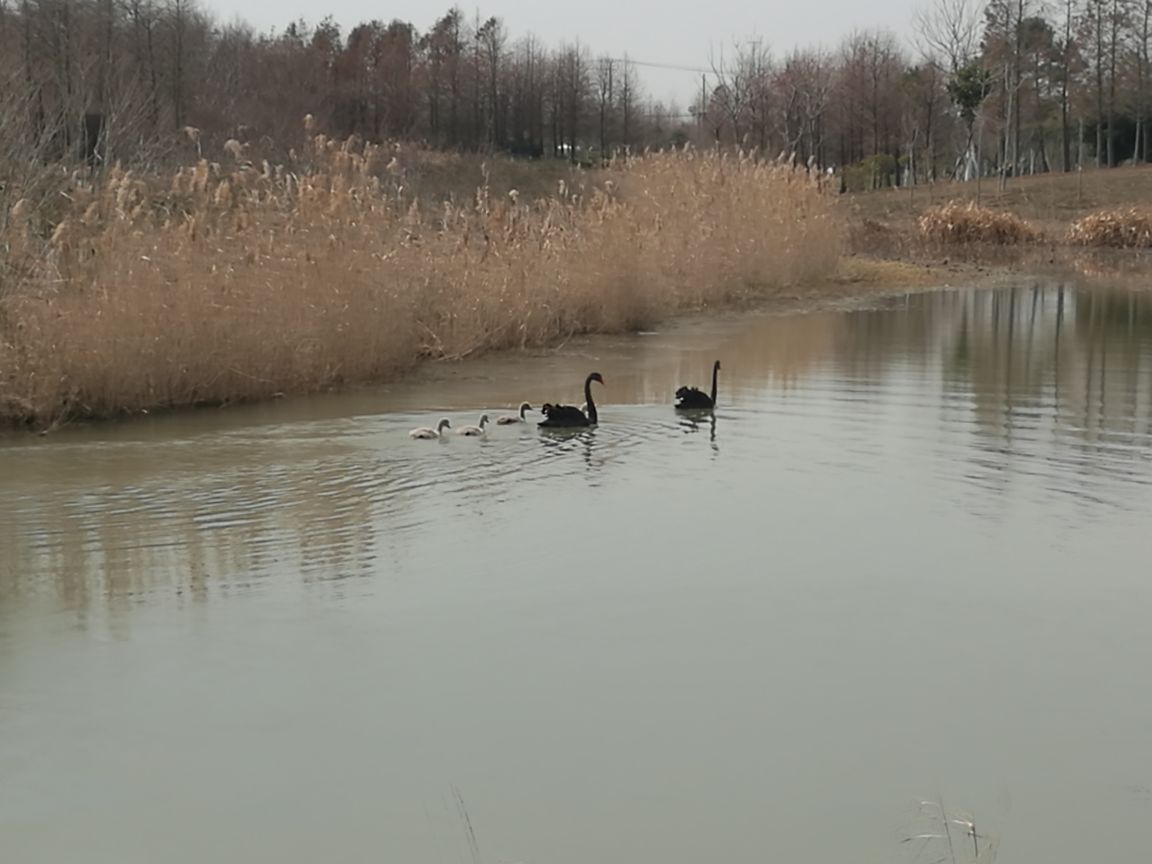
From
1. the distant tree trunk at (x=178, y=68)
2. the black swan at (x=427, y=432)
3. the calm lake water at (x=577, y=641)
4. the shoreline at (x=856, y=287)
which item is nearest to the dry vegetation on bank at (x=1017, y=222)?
the shoreline at (x=856, y=287)

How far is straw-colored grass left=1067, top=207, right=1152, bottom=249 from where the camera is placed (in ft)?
108

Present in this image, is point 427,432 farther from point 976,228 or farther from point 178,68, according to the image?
point 178,68

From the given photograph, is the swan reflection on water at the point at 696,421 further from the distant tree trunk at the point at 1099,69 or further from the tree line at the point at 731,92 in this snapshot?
the distant tree trunk at the point at 1099,69

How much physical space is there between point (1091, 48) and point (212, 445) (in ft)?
164

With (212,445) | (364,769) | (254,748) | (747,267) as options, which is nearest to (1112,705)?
(364,769)

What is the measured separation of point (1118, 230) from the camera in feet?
109

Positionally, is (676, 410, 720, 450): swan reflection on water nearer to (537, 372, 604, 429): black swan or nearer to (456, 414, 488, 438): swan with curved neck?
(537, 372, 604, 429): black swan

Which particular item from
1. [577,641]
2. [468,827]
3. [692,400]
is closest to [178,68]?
[692,400]

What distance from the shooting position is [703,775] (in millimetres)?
4492

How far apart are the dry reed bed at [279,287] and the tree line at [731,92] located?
25.6m

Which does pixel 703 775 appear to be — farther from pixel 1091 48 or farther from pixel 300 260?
pixel 1091 48

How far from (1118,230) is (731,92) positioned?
24343mm

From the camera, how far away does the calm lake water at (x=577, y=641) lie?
424 centimetres

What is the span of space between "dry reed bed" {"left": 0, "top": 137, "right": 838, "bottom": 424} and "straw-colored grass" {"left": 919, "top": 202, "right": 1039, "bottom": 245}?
1713 cm
